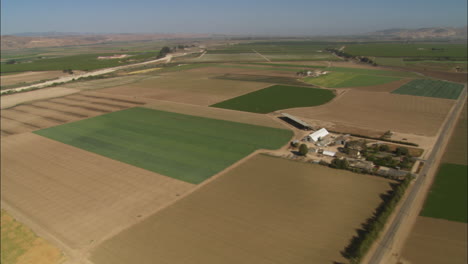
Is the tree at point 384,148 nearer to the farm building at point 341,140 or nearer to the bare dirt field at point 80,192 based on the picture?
the farm building at point 341,140

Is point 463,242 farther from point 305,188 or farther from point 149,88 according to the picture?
point 149,88

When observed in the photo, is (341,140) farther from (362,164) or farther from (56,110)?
(56,110)

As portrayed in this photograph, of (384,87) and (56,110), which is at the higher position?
(384,87)

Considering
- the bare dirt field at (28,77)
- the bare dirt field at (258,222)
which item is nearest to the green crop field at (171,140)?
the bare dirt field at (258,222)

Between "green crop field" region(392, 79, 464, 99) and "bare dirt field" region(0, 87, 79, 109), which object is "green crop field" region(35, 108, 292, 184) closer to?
"bare dirt field" region(0, 87, 79, 109)

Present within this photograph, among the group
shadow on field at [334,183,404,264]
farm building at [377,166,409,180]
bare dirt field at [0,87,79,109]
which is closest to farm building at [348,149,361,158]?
farm building at [377,166,409,180]

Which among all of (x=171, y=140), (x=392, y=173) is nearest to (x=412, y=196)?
(x=392, y=173)

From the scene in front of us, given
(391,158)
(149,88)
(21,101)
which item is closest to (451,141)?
(391,158)
